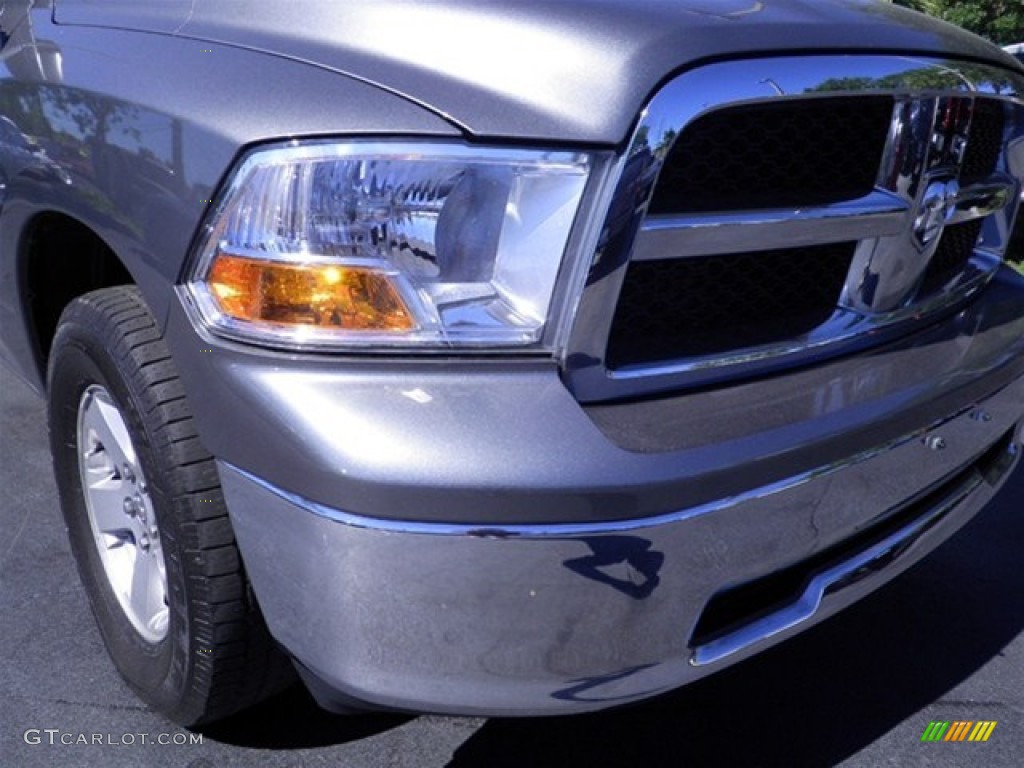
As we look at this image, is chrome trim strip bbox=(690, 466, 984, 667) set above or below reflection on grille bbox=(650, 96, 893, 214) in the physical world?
below

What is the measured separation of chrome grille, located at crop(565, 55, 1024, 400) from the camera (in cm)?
175

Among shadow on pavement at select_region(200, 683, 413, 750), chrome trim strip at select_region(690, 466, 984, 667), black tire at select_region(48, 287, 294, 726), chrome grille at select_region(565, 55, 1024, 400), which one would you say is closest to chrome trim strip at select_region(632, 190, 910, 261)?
chrome grille at select_region(565, 55, 1024, 400)

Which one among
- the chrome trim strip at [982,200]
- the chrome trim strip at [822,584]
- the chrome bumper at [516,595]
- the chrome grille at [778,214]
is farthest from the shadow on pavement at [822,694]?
the chrome trim strip at [982,200]

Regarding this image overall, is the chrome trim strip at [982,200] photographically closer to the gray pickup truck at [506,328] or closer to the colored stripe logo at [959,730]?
the gray pickup truck at [506,328]

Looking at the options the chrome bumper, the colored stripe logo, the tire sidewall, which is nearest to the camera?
the chrome bumper

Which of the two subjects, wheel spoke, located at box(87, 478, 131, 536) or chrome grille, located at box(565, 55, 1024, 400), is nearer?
chrome grille, located at box(565, 55, 1024, 400)

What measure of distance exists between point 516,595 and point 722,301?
0.76 m

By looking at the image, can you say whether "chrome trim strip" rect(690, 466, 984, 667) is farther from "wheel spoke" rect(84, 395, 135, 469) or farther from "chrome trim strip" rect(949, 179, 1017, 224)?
"wheel spoke" rect(84, 395, 135, 469)

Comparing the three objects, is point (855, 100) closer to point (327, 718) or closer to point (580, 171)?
point (580, 171)

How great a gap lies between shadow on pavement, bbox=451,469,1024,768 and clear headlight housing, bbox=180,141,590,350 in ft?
3.64

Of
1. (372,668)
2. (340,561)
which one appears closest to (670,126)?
(340,561)

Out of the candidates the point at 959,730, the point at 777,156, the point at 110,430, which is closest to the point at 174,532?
the point at 110,430

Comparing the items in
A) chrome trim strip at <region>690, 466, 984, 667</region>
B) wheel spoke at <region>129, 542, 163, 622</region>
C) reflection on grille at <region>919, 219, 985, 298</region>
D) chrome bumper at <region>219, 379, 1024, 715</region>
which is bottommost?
wheel spoke at <region>129, 542, 163, 622</region>

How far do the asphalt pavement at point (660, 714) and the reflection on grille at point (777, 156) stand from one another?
1.20m
